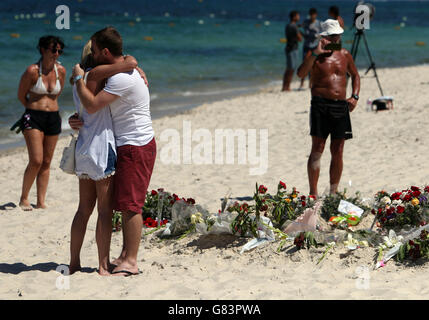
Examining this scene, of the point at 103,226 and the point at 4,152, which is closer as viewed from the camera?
the point at 103,226

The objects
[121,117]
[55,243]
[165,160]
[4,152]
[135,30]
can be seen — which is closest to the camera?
[121,117]

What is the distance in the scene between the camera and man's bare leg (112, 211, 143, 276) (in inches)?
165

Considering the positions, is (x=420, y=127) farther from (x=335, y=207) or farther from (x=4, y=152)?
(x=4, y=152)

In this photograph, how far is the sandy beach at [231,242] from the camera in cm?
406

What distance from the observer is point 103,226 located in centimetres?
425

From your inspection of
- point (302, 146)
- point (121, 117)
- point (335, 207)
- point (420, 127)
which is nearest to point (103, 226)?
point (121, 117)

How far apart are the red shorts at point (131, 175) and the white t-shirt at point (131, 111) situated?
5cm

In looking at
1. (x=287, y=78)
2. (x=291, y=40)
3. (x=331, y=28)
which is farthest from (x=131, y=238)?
(x=287, y=78)

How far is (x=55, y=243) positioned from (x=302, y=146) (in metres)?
4.64

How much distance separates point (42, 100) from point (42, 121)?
0.68 feet

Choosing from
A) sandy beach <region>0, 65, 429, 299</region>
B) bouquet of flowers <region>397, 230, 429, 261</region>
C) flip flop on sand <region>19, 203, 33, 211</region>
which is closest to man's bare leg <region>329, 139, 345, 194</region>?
sandy beach <region>0, 65, 429, 299</region>

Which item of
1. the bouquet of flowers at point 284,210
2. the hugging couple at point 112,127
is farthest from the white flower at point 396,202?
the hugging couple at point 112,127

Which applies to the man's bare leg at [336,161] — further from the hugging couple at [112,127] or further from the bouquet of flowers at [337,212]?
the hugging couple at [112,127]

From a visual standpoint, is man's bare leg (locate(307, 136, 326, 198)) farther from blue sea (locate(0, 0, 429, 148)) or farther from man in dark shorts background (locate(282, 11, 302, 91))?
man in dark shorts background (locate(282, 11, 302, 91))
